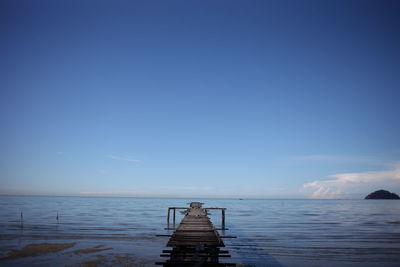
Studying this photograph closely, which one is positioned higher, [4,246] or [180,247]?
[180,247]

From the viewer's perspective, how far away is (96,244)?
21.7 m

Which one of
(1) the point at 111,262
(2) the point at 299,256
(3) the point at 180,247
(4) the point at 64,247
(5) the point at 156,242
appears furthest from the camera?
(5) the point at 156,242

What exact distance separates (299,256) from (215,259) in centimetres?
887

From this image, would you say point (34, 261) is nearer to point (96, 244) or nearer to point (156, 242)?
point (96, 244)

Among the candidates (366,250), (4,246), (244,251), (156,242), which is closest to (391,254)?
(366,250)

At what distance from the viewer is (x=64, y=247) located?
67.0 feet

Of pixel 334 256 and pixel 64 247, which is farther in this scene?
pixel 64 247

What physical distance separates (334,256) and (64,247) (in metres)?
20.1

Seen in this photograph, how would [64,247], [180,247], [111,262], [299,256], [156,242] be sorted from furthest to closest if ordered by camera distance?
[156,242] → [64,247] → [299,256] → [111,262] → [180,247]

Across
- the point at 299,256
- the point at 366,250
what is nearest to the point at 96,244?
the point at 299,256

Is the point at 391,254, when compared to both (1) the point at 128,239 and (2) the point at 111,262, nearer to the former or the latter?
(2) the point at 111,262

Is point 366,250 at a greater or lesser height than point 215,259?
lesser

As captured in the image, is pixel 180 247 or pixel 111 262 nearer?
pixel 180 247

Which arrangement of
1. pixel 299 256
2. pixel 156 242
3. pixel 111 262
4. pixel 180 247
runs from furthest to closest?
pixel 156 242 < pixel 299 256 < pixel 111 262 < pixel 180 247
